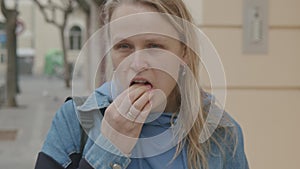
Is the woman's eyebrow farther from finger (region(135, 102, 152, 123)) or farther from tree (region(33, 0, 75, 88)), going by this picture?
tree (region(33, 0, 75, 88))

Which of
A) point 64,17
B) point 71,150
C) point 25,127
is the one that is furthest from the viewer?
point 64,17

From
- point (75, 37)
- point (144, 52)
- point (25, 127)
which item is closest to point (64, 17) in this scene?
point (25, 127)

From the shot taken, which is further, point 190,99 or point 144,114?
point 190,99

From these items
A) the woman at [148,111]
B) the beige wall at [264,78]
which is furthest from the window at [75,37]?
the woman at [148,111]

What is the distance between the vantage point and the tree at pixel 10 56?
14.4 metres

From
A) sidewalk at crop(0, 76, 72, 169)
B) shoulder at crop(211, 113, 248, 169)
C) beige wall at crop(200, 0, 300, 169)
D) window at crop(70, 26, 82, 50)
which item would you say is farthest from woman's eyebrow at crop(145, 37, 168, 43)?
window at crop(70, 26, 82, 50)

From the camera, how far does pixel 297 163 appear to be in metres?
3.87

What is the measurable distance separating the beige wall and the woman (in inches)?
86.0

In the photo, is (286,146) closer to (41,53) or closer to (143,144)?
(143,144)

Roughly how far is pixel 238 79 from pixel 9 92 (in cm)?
1164

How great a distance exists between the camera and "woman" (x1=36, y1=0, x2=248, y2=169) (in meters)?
1.43

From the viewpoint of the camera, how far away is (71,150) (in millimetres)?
1504

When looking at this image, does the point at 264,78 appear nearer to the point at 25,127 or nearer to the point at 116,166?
the point at 116,166

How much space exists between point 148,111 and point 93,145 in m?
0.18
